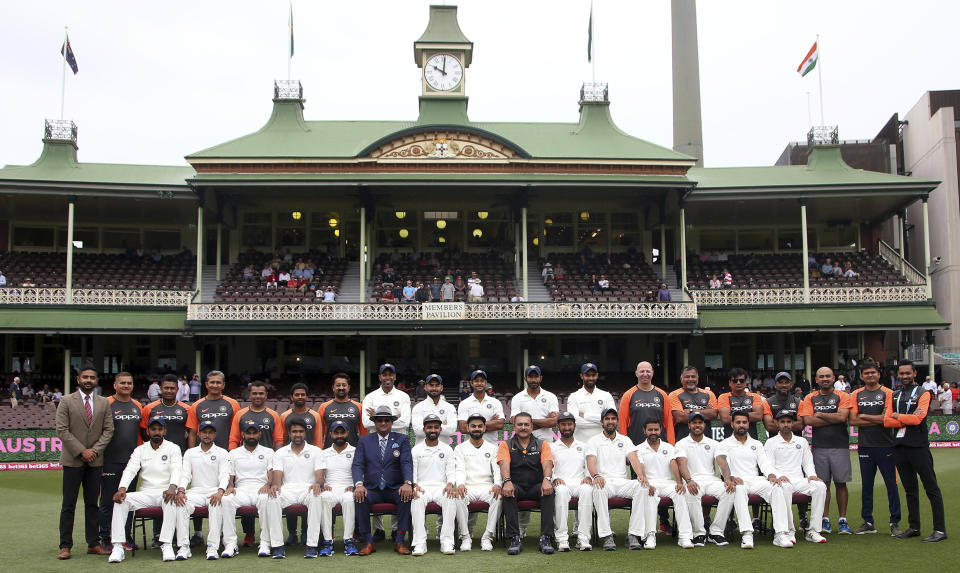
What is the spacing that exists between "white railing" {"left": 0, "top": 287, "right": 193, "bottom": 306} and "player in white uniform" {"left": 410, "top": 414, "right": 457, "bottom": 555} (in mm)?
19171

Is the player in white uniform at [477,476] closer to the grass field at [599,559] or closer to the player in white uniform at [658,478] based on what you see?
the grass field at [599,559]

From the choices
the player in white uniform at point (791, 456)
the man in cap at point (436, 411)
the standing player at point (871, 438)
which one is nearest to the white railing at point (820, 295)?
the standing player at point (871, 438)

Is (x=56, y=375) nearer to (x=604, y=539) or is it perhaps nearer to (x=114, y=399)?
(x=114, y=399)

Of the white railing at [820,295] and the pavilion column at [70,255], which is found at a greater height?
the pavilion column at [70,255]

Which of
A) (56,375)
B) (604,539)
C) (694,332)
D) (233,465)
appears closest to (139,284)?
(56,375)

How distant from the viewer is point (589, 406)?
11.8 m

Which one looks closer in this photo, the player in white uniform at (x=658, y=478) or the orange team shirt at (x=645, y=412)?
the player in white uniform at (x=658, y=478)

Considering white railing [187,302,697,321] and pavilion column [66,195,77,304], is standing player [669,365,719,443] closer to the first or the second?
white railing [187,302,697,321]

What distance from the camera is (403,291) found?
28.3m

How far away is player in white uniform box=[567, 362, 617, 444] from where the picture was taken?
38.3 ft

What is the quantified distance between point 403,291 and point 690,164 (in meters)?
10.4

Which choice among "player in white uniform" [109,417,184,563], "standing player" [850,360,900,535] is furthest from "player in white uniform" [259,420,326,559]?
"standing player" [850,360,900,535]

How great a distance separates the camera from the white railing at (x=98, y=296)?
27516 millimetres

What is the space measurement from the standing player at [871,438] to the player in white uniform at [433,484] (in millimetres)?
5157
